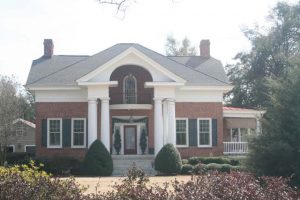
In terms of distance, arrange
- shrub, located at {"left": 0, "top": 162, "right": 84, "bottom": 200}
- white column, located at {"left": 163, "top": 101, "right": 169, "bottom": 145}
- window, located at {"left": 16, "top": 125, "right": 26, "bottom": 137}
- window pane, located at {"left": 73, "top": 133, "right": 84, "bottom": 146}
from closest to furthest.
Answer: shrub, located at {"left": 0, "top": 162, "right": 84, "bottom": 200} → white column, located at {"left": 163, "top": 101, "right": 169, "bottom": 145} → window pane, located at {"left": 73, "top": 133, "right": 84, "bottom": 146} → window, located at {"left": 16, "top": 125, "right": 26, "bottom": 137}

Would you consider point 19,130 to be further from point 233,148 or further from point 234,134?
point 233,148

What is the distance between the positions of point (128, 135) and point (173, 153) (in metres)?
6.34

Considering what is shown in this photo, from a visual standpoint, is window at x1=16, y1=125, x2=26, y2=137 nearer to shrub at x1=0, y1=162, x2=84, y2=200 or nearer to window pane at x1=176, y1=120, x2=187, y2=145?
window pane at x1=176, y1=120, x2=187, y2=145

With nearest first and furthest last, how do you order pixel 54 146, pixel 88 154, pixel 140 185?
pixel 140 185, pixel 88 154, pixel 54 146

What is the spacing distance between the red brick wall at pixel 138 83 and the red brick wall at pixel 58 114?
86.6 inches

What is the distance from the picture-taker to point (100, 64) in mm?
36438

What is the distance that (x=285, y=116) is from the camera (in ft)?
43.9

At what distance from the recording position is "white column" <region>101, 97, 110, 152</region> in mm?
33812

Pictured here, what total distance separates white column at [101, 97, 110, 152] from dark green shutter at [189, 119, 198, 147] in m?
6.28

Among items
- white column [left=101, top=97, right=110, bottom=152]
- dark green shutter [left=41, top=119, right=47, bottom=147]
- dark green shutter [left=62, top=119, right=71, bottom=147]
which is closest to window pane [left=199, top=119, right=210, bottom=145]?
white column [left=101, top=97, right=110, bottom=152]

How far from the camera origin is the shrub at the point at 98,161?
3162cm

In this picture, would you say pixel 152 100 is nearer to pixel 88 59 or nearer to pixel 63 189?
pixel 88 59

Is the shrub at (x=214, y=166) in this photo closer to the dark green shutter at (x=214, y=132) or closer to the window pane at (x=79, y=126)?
the dark green shutter at (x=214, y=132)

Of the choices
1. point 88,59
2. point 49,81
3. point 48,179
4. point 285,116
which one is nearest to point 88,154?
point 49,81
